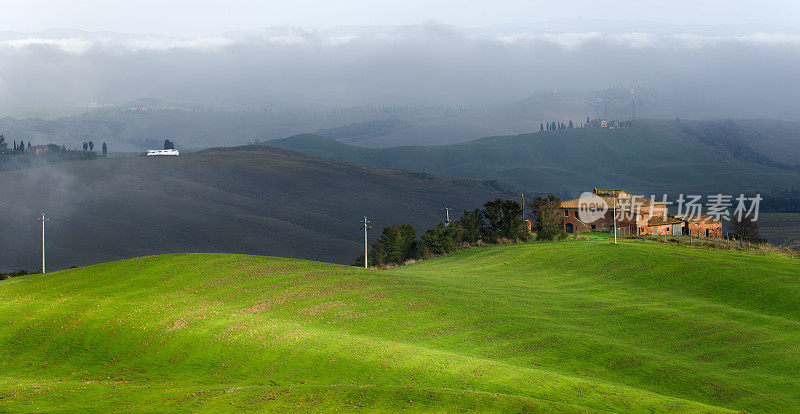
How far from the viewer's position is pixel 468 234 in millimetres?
99875

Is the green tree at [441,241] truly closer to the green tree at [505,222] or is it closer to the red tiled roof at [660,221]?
the green tree at [505,222]

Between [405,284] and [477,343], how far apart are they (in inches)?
543

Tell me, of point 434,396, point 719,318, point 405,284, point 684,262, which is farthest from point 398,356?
point 684,262

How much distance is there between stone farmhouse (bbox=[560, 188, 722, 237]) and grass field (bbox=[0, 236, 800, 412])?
53.8 meters

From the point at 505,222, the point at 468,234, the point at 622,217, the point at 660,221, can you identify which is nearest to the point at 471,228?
the point at 468,234

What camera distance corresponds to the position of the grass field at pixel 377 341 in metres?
25.7

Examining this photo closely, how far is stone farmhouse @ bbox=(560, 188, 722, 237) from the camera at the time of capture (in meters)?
111

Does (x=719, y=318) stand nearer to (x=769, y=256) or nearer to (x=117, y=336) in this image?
(x=769, y=256)

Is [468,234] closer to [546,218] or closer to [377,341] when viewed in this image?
[546,218]

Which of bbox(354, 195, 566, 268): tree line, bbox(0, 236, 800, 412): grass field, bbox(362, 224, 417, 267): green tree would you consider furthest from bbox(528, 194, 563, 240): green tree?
bbox(0, 236, 800, 412): grass field

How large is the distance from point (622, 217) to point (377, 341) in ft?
280

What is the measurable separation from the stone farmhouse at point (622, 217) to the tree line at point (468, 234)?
14221 mm

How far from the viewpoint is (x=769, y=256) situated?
67.1 metres

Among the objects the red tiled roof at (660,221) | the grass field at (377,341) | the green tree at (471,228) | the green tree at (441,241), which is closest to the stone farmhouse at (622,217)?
the red tiled roof at (660,221)
